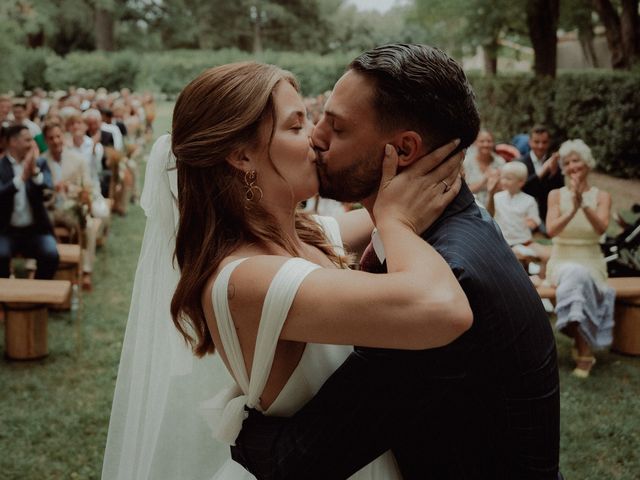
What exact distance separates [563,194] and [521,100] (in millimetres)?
14512

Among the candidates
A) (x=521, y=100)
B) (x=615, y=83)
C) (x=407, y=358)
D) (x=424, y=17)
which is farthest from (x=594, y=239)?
(x=424, y=17)

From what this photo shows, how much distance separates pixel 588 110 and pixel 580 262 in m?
11.5

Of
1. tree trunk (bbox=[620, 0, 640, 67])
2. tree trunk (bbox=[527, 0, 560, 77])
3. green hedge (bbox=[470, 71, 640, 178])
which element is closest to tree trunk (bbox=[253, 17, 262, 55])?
green hedge (bbox=[470, 71, 640, 178])

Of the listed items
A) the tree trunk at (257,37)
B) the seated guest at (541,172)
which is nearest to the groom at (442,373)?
the seated guest at (541,172)

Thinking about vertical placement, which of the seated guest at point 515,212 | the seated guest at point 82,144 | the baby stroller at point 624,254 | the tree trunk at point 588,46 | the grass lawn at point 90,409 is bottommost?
the grass lawn at point 90,409

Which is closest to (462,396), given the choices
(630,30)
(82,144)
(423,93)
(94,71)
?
(423,93)

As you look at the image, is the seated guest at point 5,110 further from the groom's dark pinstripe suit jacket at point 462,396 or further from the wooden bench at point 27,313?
the groom's dark pinstripe suit jacket at point 462,396

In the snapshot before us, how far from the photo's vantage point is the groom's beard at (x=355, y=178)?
203 cm

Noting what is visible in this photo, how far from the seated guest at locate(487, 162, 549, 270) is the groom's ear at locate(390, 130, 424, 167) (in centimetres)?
636

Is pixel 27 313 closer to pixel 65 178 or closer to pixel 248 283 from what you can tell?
pixel 65 178

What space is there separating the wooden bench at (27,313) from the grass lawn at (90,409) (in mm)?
142

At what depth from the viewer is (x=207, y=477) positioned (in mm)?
2762

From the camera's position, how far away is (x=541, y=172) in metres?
10.1

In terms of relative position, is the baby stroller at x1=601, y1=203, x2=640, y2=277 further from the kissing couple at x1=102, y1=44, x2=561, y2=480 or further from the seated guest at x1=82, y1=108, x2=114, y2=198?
the seated guest at x1=82, y1=108, x2=114, y2=198
